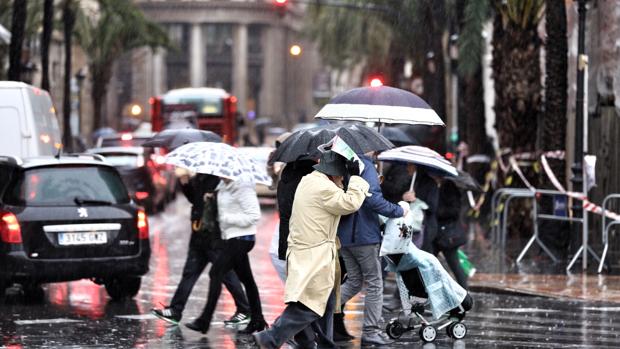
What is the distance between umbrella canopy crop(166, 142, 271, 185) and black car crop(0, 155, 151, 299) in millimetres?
2480

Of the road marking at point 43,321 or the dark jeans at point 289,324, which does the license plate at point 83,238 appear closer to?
the road marking at point 43,321

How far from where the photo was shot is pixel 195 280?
13477 millimetres

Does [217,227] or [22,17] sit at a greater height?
[22,17]

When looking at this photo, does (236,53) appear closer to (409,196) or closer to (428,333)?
(409,196)

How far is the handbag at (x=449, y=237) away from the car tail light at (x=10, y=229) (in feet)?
13.4

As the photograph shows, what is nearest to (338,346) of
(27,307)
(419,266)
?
(419,266)

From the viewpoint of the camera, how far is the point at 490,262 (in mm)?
19906

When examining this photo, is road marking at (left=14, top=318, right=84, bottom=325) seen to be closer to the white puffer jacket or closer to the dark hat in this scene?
the white puffer jacket

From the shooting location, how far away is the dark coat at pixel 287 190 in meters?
11.4

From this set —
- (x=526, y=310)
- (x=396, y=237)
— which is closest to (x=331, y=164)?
(x=396, y=237)

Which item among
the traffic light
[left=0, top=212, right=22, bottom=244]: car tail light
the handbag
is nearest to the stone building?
the traffic light

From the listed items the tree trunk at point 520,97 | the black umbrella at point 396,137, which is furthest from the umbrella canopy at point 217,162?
the tree trunk at point 520,97

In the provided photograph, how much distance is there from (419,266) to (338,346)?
929 millimetres

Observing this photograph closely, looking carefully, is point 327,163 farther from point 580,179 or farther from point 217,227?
point 580,179
